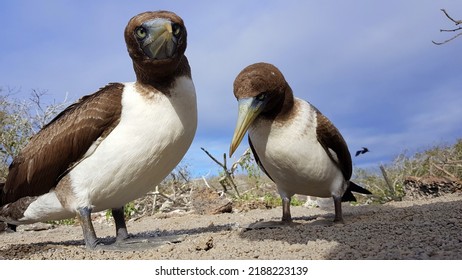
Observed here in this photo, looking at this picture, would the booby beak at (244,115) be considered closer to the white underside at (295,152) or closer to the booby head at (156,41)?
the white underside at (295,152)

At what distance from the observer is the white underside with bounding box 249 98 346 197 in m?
4.43

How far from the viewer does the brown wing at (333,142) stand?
4684mm

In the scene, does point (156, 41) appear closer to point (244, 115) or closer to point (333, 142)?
point (244, 115)

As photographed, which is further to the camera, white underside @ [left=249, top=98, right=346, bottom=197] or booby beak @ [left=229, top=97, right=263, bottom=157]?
white underside @ [left=249, top=98, right=346, bottom=197]

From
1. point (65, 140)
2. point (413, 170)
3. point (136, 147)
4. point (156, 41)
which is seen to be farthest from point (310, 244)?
point (413, 170)

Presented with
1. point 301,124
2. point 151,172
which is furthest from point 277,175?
point 151,172

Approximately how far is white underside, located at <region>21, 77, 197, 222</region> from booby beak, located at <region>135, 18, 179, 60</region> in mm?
372

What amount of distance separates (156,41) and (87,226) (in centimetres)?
174

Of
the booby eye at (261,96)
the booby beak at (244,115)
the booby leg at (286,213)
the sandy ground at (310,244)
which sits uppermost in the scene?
the booby eye at (261,96)

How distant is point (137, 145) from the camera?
3.82m

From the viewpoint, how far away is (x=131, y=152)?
3816 mm

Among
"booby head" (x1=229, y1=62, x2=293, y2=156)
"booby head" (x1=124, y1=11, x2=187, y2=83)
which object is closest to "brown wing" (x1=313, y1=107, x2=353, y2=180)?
"booby head" (x1=229, y1=62, x2=293, y2=156)

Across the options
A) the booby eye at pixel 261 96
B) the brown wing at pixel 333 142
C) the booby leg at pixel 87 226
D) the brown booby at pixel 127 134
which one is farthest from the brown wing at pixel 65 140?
the brown wing at pixel 333 142

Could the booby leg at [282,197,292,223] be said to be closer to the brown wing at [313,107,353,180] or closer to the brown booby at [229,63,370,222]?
the brown booby at [229,63,370,222]
